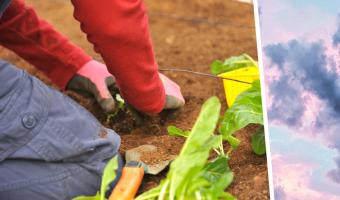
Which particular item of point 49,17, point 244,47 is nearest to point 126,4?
point 244,47

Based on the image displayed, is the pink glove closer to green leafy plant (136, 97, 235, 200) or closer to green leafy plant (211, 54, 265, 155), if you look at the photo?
green leafy plant (211, 54, 265, 155)

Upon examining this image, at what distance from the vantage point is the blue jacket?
1.49 m

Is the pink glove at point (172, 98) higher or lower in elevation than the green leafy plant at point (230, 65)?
higher

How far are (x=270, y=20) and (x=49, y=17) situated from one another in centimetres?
161

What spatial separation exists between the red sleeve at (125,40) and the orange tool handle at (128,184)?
18 cm

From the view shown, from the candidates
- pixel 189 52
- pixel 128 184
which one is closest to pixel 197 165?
pixel 128 184

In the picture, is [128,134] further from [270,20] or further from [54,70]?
[270,20]

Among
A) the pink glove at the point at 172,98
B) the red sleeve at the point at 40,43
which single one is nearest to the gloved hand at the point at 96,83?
the red sleeve at the point at 40,43

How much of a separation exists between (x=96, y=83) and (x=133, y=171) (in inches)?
19.6

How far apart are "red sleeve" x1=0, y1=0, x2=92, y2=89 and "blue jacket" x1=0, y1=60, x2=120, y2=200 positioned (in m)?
0.46

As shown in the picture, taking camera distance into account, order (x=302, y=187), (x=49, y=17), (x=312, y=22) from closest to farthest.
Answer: (x=302, y=187)
(x=312, y=22)
(x=49, y=17)

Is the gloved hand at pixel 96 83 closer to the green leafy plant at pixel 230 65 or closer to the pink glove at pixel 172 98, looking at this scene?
the pink glove at pixel 172 98

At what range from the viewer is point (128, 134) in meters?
1.95

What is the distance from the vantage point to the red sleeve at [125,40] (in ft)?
4.84
